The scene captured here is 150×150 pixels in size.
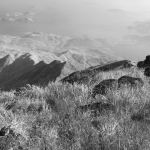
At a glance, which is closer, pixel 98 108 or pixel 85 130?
pixel 85 130

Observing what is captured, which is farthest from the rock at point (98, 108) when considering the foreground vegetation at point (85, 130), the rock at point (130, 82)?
the rock at point (130, 82)

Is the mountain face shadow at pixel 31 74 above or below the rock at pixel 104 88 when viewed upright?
below

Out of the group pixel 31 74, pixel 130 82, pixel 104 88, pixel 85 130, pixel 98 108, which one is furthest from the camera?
pixel 31 74

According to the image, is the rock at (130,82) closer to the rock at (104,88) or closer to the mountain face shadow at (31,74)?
the rock at (104,88)

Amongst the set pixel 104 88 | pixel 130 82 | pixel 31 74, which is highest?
pixel 130 82

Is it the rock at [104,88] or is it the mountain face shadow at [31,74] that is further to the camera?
the mountain face shadow at [31,74]

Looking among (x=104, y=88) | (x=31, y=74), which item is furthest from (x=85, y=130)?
(x=31, y=74)

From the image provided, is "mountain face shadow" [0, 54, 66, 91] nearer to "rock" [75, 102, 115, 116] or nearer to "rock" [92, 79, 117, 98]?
"rock" [92, 79, 117, 98]

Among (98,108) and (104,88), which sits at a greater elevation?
(104,88)

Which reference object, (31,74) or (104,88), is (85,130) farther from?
(31,74)

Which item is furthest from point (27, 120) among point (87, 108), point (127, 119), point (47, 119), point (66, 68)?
point (66, 68)

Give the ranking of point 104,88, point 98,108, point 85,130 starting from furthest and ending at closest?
point 104,88
point 98,108
point 85,130

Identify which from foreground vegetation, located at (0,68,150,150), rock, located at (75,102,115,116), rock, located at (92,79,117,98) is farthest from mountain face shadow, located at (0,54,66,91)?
foreground vegetation, located at (0,68,150,150)

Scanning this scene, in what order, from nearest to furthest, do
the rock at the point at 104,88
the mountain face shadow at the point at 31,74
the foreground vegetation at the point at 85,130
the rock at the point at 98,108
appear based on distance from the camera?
the foreground vegetation at the point at 85,130 < the rock at the point at 98,108 < the rock at the point at 104,88 < the mountain face shadow at the point at 31,74
